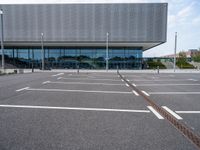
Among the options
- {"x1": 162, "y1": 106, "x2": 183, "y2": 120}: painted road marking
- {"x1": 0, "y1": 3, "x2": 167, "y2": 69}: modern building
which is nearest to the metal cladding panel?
{"x1": 0, "y1": 3, "x2": 167, "y2": 69}: modern building

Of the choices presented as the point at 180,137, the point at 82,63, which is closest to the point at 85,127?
the point at 180,137

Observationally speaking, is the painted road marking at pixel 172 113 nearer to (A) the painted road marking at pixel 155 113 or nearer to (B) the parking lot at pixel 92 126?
(B) the parking lot at pixel 92 126

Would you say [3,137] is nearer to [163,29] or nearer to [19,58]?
[163,29]

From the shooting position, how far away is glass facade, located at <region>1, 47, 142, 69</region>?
45.9m

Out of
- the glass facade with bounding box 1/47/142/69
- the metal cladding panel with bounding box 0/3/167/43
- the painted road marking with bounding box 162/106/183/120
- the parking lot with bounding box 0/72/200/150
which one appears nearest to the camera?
the parking lot with bounding box 0/72/200/150

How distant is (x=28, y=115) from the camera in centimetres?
552

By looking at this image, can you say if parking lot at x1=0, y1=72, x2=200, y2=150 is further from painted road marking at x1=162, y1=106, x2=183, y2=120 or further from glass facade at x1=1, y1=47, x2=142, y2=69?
glass facade at x1=1, y1=47, x2=142, y2=69

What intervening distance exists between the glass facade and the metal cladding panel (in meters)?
5.09

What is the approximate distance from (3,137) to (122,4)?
136 ft

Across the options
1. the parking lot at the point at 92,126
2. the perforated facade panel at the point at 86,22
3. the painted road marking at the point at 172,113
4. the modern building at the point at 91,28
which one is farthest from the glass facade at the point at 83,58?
the parking lot at the point at 92,126

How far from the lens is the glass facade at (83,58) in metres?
45.9

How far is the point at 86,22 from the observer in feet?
139

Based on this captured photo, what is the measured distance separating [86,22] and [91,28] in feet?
5.81

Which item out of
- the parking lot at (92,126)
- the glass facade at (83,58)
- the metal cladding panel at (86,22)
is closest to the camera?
the parking lot at (92,126)
